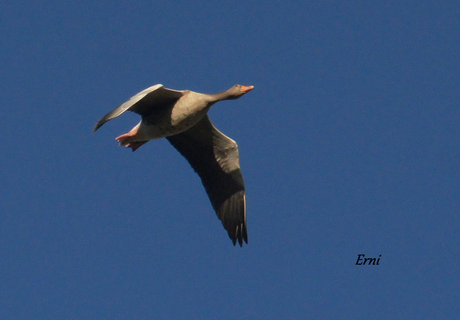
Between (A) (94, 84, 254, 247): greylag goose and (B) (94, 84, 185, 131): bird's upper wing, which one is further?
(A) (94, 84, 254, 247): greylag goose

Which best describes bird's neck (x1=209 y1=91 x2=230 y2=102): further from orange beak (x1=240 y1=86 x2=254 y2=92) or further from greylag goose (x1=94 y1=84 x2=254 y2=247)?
orange beak (x1=240 y1=86 x2=254 y2=92)

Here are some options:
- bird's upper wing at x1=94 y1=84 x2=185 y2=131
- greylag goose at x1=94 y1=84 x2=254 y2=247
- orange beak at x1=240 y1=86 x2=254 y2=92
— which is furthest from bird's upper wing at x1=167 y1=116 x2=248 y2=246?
orange beak at x1=240 y1=86 x2=254 y2=92

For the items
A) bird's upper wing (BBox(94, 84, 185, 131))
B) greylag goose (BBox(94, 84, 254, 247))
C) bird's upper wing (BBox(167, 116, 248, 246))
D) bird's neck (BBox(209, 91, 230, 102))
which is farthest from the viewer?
bird's upper wing (BBox(167, 116, 248, 246))

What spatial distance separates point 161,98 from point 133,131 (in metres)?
1.17

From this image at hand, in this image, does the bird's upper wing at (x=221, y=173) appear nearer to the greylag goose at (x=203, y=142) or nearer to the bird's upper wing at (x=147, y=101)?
the greylag goose at (x=203, y=142)

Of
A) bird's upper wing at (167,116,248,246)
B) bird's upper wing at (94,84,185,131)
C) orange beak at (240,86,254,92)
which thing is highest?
bird's upper wing at (94,84,185,131)

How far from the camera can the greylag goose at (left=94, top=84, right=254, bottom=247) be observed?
51.0 feet

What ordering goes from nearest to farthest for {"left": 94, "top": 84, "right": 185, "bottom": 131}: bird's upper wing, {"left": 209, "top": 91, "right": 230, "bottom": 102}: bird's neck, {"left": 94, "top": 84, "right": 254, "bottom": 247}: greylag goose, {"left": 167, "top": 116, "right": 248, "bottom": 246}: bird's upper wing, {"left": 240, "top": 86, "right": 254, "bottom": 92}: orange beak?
{"left": 94, "top": 84, "right": 185, "bottom": 131}: bird's upper wing
{"left": 209, "top": 91, "right": 230, "bottom": 102}: bird's neck
{"left": 94, "top": 84, "right": 254, "bottom": 247}: greylag goose
{"left": 240, "top": 86, "right": 254, "bottom": 92}: orange beak
{"left": 167, "top": 116, "right": 248, "bottom": 246}: bird's upper wing

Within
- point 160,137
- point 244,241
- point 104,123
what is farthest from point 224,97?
point 244,241

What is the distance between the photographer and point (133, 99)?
14.6 m

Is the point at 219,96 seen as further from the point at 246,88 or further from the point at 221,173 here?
the point at 221,173

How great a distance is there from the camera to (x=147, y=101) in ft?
51.2

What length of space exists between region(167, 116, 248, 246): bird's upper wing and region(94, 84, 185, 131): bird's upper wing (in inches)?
62.6

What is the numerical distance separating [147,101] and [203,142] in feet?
7.64
